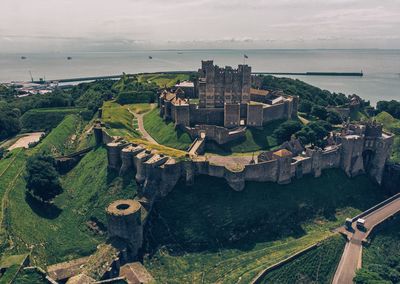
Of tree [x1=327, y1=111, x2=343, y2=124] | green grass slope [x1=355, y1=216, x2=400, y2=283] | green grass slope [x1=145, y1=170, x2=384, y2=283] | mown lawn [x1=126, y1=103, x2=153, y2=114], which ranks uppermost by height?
mown lawn [x1=126, y1=103, x2=153, y2=114]

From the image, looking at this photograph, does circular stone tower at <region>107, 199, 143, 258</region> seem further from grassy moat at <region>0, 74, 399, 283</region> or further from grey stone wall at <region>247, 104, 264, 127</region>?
grey stone wall at <region>247, 104, 264, 127</region>

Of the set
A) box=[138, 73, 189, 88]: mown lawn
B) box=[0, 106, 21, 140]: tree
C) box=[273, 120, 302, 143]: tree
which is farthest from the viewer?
box=[138, 73, 189, 88]: mown lawn

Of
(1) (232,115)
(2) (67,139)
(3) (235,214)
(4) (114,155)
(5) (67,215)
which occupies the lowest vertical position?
(5) (67,215)

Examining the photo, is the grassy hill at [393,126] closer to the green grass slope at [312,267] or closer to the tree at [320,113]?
the tree at [320,113]

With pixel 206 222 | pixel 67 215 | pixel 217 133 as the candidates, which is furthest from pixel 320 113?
pixel 67 215

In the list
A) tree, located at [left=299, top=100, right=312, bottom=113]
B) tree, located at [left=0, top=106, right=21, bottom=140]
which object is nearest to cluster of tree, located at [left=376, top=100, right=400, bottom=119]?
tree, located at [left=299, top=100, right=312, bottom=113]

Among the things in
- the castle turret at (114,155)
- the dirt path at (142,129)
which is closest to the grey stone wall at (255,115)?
the dirt path at (142,129)

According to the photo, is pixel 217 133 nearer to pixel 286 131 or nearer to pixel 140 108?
pixel 286 131

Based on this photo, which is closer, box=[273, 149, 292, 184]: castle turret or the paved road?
the paved road
